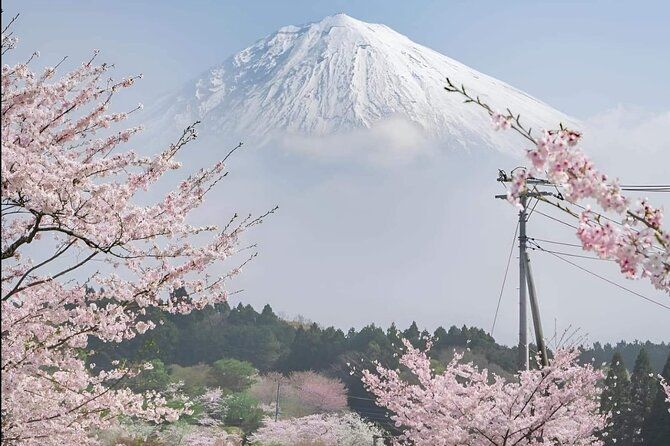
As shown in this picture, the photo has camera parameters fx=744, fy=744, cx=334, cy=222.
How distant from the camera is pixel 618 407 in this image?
26.3m

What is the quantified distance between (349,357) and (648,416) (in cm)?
2012

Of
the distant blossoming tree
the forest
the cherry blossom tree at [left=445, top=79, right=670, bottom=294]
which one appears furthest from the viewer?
the distant blossoming tree

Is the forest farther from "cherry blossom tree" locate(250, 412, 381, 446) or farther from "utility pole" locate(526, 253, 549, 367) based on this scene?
"utility pole" locate(526, 253, 549, 367)

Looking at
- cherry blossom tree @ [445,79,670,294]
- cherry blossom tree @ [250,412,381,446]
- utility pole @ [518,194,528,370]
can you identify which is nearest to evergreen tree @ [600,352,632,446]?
cherry blossom tree @ [250,412,381,446]

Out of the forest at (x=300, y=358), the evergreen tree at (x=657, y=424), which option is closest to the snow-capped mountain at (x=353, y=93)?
the forest at (x=300, y=358)

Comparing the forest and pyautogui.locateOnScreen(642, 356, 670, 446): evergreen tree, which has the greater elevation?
the forest

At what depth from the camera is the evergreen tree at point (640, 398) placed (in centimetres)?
2510

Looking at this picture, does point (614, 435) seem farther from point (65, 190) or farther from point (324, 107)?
point (324, 107)

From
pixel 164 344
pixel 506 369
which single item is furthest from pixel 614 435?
pixel 164 344

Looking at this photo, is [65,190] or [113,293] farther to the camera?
[113,293]

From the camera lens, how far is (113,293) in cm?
539

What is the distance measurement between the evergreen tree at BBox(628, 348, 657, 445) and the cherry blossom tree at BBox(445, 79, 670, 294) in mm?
23960

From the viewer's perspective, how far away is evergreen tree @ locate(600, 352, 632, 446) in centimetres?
2506

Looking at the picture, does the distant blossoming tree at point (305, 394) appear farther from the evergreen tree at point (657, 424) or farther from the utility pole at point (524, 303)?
the utility pole at point (524, 303)
